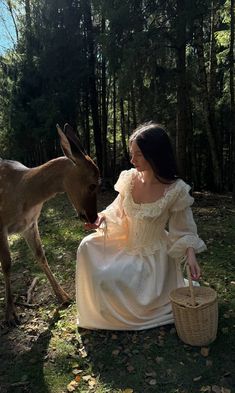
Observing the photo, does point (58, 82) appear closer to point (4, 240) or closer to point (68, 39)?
point (68, 39)

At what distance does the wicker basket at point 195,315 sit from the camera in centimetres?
307

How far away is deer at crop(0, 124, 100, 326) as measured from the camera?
12.5ft

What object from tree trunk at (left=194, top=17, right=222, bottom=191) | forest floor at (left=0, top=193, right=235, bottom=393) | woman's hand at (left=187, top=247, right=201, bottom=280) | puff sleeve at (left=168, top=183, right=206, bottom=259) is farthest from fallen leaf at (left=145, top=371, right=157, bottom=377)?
tree trunk at (left=194, top=17, right=222, bottom=191)

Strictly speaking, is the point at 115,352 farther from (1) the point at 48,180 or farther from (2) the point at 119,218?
(1) the point at 48,180

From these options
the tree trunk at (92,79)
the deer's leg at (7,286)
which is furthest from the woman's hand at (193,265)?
the tree trunk at (92,79)

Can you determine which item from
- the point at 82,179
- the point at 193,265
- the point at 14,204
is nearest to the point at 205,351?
the point at 193,265

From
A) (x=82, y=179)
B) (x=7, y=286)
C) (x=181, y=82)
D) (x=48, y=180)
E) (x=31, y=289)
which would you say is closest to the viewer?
(x=82, y=179)

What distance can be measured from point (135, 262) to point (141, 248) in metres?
0.14

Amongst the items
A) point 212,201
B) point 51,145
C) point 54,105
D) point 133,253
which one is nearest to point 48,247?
point 133,253

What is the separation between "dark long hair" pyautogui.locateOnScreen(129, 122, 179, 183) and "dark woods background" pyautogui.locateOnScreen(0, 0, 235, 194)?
5.71 meters

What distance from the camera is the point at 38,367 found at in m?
3.37

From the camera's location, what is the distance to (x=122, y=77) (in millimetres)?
8906

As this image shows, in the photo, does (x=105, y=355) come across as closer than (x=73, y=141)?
Yes

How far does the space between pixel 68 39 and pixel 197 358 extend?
37.2 ft
